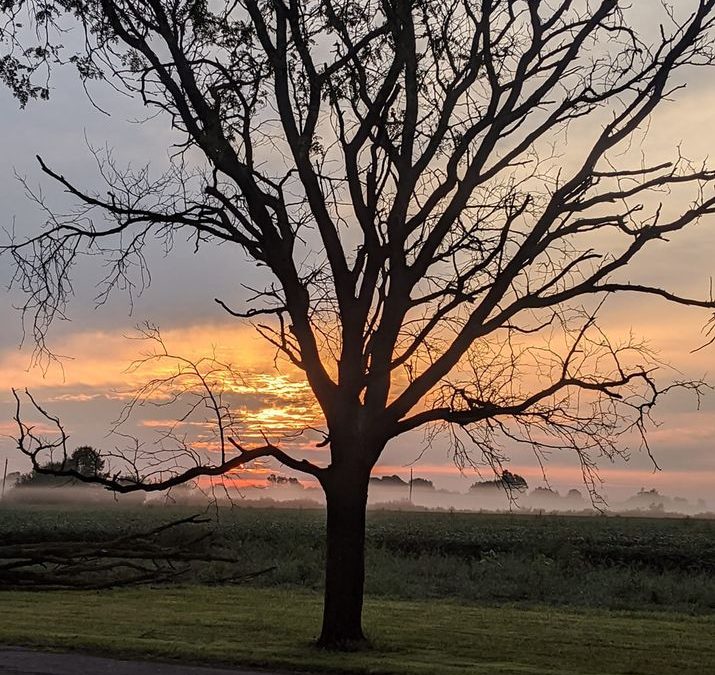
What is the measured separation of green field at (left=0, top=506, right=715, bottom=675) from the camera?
14633 millimetres

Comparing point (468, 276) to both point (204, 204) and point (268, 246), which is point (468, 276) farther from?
point (204, 204)

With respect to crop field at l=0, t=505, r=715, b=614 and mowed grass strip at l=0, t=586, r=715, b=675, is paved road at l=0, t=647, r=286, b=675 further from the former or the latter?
crop field at l=0, t=505, r=715, b=614

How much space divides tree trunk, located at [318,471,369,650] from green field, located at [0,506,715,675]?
1.65ft

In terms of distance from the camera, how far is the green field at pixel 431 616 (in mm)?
14633

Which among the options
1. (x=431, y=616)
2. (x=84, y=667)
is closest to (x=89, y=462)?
(x=84, y=667)

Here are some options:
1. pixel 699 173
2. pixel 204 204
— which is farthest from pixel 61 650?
pixel 699 173

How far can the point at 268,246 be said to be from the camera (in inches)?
646

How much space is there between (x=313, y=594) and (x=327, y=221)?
16.2 metres

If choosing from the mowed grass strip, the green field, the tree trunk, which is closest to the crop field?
the green field

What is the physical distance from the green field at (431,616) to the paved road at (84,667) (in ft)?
2.42

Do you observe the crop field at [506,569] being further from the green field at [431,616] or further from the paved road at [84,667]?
the paved road at [84,667]

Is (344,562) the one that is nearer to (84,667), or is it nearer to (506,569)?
(84,667)

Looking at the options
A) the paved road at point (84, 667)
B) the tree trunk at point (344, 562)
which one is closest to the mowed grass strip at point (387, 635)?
the tree trunk at point (344, 562)

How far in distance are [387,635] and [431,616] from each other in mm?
4780
